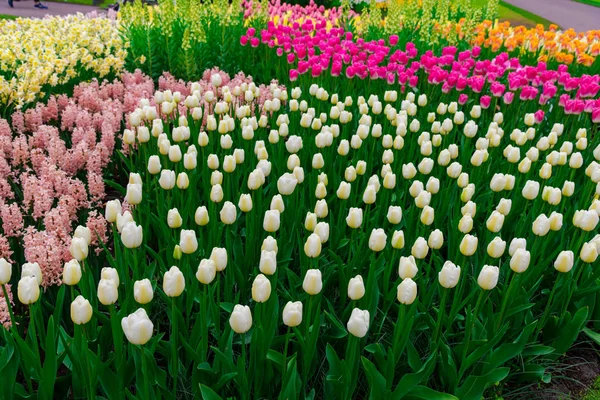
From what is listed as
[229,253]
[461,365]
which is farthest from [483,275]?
[229,253]

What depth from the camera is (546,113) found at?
6.04m

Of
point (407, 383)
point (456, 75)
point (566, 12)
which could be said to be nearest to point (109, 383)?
point (407, 383)

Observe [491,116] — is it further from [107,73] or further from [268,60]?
[107,73]

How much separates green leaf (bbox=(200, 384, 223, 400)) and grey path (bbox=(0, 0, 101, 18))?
15916mm

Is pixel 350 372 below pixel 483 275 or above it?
below

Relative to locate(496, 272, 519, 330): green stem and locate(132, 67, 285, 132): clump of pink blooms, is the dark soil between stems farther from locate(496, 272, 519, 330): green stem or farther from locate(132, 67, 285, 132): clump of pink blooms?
locate(132, 67, 285, 132): clump of pink blooms

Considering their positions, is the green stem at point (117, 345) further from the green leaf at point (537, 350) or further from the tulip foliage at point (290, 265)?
the green leaf at point (537, 350)

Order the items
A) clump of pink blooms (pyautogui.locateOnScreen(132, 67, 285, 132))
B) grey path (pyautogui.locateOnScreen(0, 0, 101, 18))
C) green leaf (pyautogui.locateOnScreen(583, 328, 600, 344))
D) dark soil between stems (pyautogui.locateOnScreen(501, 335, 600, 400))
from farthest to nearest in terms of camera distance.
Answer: grey path (pyautogui.locateOnScreen(0, 0, 101, 18))
clump of pink blooms (pyautogui.locateOnScreen(132, 67, 285, 132))
green leaf (pyautogui.locateOnScreen(583, 328, 600, 344))
dark soil between stems (pyautogui.locateOnScreen(501, 335, 600, 400))

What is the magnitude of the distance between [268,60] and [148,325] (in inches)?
238

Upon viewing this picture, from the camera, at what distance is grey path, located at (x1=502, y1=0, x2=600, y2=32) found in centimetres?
1952

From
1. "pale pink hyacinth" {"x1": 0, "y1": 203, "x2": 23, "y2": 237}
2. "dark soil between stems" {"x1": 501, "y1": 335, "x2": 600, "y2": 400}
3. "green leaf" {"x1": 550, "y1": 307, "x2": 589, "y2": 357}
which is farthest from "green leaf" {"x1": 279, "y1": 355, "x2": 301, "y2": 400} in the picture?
"pale pink hyacinth" {"x1": 0, "y1": 203, "x2": 23, "y2": 237}

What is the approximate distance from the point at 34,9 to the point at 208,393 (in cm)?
1816

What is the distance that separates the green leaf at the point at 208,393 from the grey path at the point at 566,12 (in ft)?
63.4

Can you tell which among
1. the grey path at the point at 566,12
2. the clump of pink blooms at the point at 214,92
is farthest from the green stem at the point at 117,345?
the grey path at the point at 566,12
